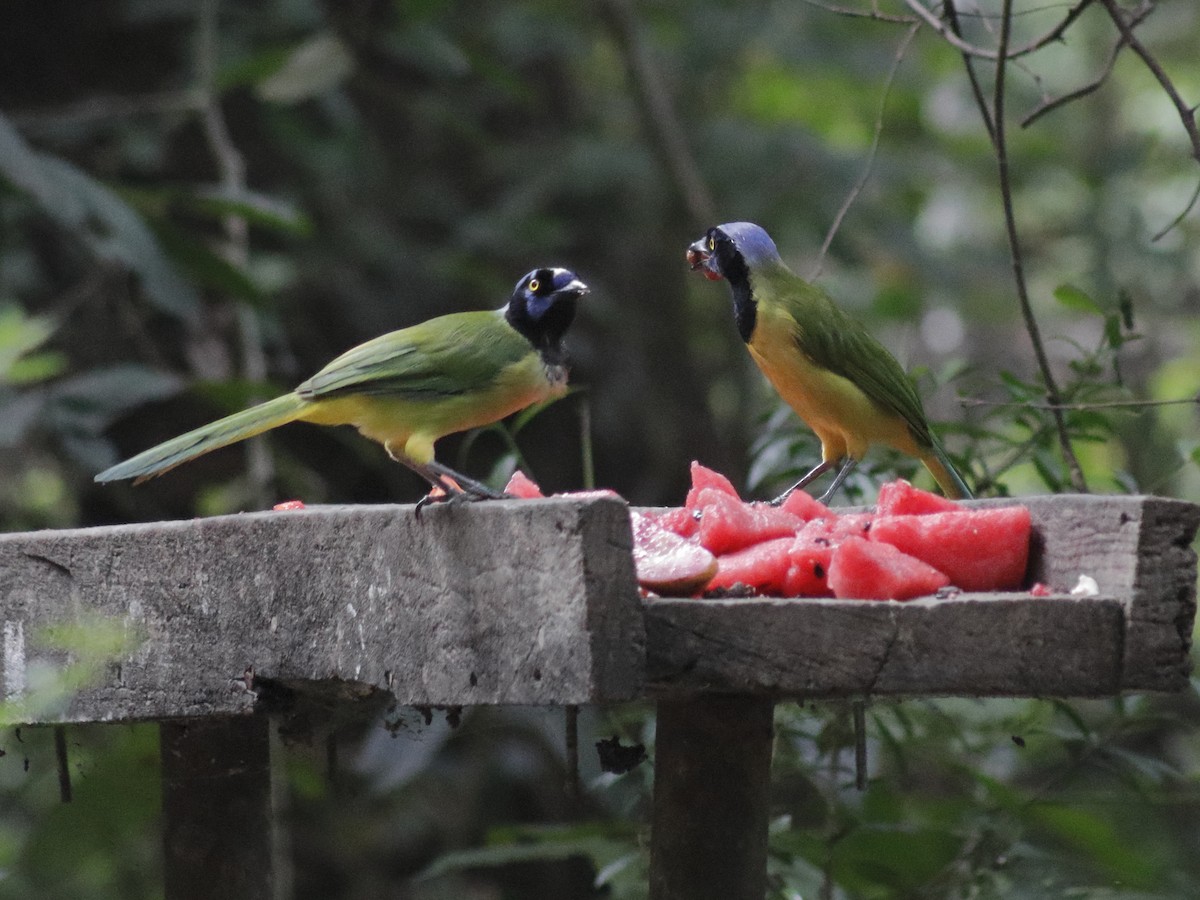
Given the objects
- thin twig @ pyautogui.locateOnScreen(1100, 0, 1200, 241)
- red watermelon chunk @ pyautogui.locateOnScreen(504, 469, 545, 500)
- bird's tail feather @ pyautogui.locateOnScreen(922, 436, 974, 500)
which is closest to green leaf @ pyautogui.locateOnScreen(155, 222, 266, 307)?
red watermelon chunk @ pyautogui.locateOnScreen(504, 469, 545, 500)

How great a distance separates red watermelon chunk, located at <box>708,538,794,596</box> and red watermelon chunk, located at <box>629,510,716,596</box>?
7 cm

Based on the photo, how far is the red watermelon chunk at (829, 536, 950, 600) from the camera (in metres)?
2.51

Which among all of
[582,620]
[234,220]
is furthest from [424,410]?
[234,220]

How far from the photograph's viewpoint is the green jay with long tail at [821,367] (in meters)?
4.41

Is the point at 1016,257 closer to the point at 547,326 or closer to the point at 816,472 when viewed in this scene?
the point at 816,472

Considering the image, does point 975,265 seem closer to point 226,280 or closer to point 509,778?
point 509,778

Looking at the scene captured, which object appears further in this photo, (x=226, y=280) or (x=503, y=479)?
(x=226, y=280)

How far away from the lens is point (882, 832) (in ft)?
13.8

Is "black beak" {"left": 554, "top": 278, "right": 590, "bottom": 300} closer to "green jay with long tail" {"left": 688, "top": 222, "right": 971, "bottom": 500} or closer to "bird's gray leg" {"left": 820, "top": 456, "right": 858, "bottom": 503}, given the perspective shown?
"green jay with long tail" {"left": 688, "top": 222, "right": 971, "bottom": 500}

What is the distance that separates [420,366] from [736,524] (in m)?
0.97

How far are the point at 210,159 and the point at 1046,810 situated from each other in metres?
5.44

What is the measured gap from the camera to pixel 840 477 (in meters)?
4.22

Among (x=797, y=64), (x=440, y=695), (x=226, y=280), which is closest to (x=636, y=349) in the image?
(x=797, y=64)

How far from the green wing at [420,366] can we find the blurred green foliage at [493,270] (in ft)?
3.58
